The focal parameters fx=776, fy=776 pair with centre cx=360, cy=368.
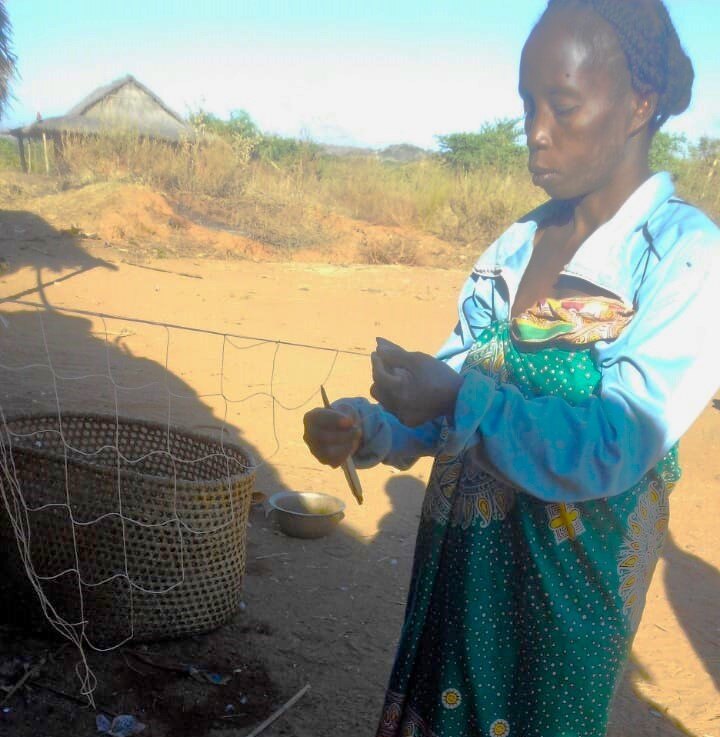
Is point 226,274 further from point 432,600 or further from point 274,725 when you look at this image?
point 432,600

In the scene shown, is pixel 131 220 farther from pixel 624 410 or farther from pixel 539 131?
pixel 624 410

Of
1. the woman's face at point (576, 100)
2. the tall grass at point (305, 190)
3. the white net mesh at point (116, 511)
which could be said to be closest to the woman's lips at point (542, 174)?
the woman's face at point (576, 100)

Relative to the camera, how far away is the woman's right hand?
1.29 meters

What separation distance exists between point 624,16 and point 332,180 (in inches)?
655

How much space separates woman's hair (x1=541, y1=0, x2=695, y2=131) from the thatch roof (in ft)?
65.5

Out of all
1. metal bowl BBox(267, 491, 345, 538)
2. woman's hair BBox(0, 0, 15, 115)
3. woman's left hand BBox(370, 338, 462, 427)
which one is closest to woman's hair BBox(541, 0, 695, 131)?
woman's left hand BBox(370, 338, 462, 427)

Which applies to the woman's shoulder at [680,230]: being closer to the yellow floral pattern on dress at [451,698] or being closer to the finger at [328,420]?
the finger at [328,420]

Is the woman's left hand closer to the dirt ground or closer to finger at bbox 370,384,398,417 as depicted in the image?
finger at bbox 370,384,398,417

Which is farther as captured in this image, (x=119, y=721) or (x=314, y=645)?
(x=314, y=645)

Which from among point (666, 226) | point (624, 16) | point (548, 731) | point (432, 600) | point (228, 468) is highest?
point (624, 16)

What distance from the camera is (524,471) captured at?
103 cm

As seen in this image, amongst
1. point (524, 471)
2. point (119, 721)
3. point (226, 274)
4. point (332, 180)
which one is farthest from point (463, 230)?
point (524, 471)

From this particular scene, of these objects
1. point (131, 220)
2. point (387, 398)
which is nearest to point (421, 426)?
point (387, 398)

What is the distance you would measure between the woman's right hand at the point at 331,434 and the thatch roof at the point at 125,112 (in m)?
19.9
